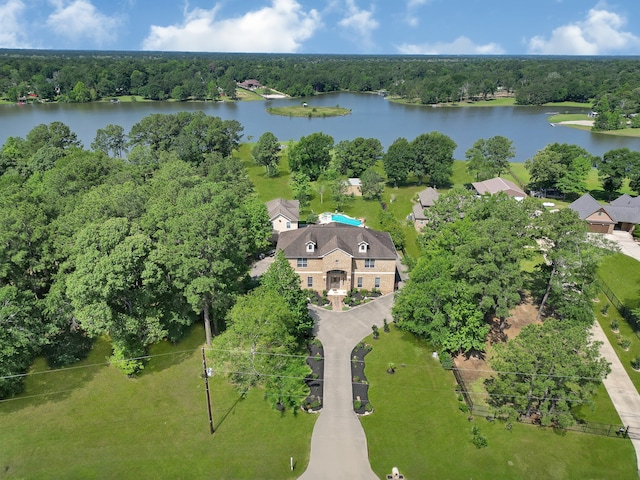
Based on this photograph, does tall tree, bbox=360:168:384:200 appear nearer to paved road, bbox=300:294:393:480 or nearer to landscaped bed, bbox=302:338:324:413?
paved road, bbox=300:294:393:480

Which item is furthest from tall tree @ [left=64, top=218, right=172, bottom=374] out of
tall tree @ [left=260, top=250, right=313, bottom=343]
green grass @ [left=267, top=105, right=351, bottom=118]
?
green grass @ [left=267, top=105, right=351, bottom=118]

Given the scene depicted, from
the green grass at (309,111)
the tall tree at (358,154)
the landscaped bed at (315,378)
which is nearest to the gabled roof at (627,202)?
the tall tree at (358,154)

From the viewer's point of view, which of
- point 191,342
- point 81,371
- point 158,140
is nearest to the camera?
point 81,371

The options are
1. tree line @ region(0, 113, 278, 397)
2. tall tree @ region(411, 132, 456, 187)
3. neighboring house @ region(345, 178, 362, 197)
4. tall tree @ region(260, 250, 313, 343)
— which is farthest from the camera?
tall tree @ region(411, 132, 456, 187)

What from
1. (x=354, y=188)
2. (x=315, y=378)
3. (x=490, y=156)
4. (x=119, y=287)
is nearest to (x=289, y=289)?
(x=315, y=378)

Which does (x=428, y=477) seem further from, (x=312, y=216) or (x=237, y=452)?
(x=312, y=216)

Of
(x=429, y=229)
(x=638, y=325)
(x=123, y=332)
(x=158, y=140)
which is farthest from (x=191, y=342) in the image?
(x=158, y=140)
